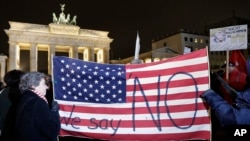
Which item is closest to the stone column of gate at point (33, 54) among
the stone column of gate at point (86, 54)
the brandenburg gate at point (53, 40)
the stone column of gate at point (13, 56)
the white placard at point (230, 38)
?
the brandenburg gate at point (53, 40)

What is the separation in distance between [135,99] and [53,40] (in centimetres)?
5157

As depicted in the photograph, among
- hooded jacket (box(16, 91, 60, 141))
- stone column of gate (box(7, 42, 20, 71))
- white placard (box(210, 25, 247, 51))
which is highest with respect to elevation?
stone column of gate (box(7, 42, 20, 71))

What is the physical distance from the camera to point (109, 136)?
4449mm

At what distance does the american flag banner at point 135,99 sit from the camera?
4129mm

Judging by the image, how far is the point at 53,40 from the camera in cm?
5422

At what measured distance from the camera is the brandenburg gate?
51062 mm

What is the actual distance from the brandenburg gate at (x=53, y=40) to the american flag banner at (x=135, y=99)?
46902 mm

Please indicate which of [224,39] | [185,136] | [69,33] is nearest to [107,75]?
[185,136]

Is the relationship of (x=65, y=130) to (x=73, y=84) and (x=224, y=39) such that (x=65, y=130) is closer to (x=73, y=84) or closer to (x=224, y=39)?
(x=73, y=84)

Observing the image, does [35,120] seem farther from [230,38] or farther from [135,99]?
[230,38]

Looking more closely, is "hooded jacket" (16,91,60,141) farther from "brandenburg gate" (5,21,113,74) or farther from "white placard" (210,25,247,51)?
"brandenburg gate" (5,21,113,74)

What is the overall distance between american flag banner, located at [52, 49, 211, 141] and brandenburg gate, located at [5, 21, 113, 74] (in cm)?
4690

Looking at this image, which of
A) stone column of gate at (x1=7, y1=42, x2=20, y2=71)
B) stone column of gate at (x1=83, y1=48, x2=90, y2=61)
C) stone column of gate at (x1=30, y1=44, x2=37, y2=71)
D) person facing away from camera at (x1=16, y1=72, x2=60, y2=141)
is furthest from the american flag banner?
stone column of gate at (x1=83, y1=48, x2=90, y2=61)

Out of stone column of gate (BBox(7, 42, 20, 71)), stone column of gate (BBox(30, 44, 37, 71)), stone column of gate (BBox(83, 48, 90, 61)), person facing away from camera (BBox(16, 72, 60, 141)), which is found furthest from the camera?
stone column of gate (BBox(83, 48, 90, 61))
